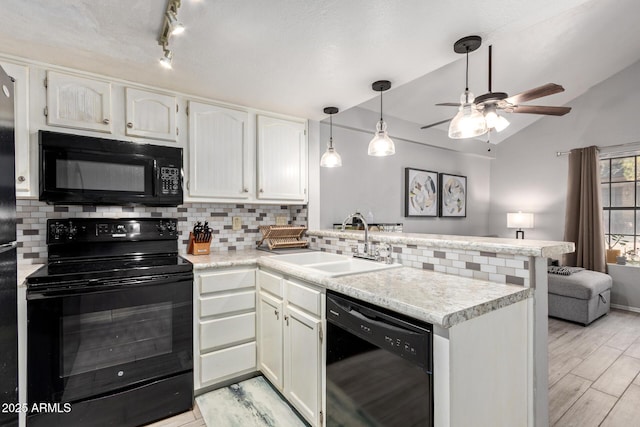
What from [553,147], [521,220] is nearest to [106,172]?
[521,220]

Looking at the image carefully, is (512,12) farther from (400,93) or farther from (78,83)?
(78,83)

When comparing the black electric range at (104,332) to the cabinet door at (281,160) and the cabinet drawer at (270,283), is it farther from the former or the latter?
the cabinet door at (281,160)

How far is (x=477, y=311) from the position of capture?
109cm

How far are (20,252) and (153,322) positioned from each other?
1045 millimetres

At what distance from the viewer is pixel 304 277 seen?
1682mm

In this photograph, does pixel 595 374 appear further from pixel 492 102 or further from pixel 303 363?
pixel 303 363

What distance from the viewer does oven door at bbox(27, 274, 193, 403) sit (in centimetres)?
155

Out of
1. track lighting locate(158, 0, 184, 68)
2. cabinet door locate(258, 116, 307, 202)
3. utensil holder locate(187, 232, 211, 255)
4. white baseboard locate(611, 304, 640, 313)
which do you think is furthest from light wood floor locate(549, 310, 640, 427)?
track lighting locate(158, 0, 184, 68)

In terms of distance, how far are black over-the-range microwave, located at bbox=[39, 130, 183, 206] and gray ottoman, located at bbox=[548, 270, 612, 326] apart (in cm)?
417

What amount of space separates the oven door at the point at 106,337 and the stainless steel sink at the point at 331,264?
0.77 meters

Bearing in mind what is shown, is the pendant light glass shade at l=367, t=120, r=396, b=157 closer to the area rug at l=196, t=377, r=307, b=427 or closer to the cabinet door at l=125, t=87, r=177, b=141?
the cabinet door at l=125, t=87, r=177, b=141

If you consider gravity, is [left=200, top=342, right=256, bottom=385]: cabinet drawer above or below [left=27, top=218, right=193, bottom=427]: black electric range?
below

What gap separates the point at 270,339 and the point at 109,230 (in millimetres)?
1364

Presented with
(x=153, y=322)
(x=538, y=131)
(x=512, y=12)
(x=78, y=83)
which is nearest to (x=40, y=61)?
(x=78, y=83)
